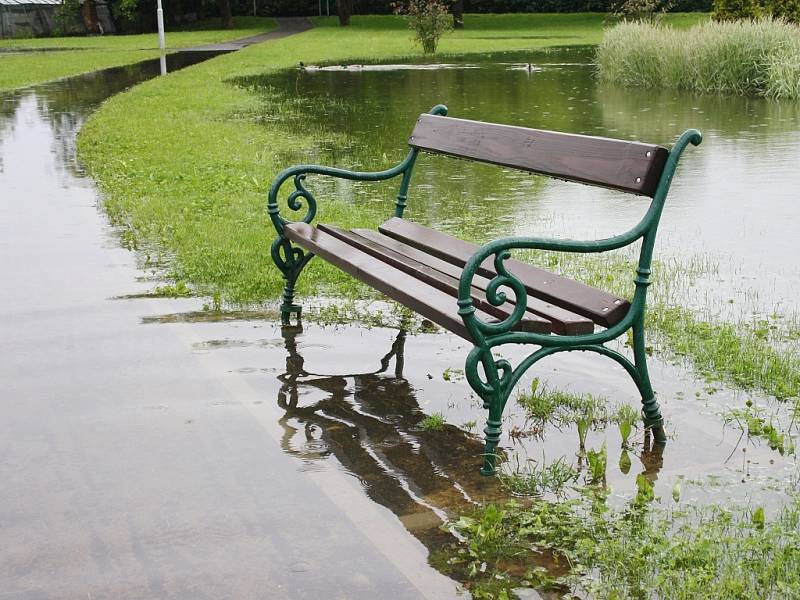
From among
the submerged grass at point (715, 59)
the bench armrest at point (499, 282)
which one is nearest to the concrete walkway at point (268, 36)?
the submerged grass at point (715, 59)

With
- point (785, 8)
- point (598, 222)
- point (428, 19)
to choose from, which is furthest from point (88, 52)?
point (598, 222)

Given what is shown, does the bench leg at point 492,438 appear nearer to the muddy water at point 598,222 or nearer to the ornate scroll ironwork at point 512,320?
the ornate scroll ironwork at point 512,320

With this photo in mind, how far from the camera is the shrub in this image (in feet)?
108

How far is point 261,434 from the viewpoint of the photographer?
4520 millimetres

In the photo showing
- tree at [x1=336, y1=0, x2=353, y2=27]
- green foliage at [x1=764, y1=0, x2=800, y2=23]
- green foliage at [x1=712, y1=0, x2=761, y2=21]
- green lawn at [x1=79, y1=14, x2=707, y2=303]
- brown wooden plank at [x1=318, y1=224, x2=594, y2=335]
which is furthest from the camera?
tree at [x1=336, y1=0, x2=353, y2=27]

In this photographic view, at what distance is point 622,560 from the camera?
130 inches

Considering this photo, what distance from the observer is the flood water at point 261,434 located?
3432 mm

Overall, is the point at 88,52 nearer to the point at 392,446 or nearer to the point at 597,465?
the point at 392,446

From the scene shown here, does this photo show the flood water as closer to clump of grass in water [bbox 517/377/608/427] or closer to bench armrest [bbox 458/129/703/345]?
clump of grass in water [bbox 517/377/608/427]

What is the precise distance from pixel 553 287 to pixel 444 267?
74cm

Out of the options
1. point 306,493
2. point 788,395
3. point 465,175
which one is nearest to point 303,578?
point 306,493

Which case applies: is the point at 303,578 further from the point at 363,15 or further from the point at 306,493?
the point at 363,15

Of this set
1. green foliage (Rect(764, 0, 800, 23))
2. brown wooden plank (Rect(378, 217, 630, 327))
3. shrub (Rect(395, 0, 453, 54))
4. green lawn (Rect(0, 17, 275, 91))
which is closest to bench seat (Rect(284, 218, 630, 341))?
brown wooden plank (Rect(378, 217, 630, 327))

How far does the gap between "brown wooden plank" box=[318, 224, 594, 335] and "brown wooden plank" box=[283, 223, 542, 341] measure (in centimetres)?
6
